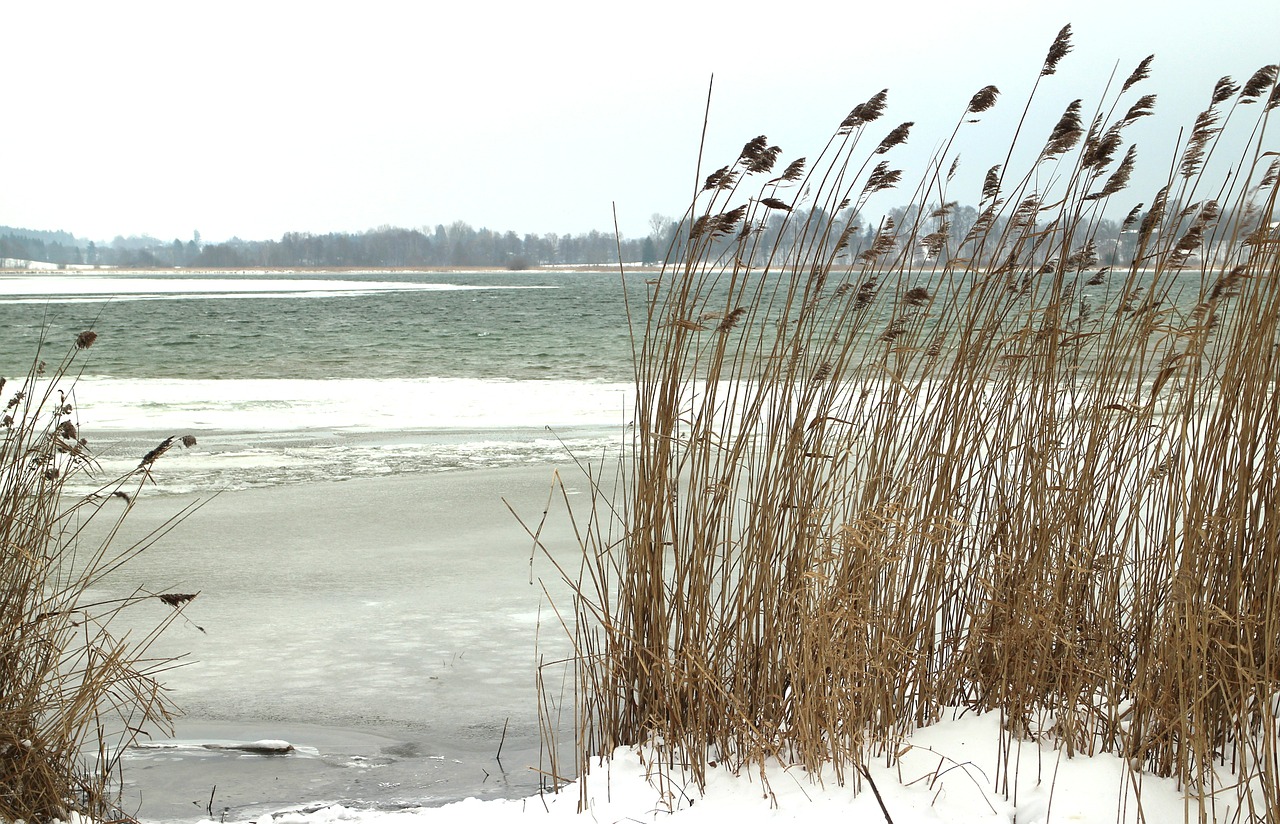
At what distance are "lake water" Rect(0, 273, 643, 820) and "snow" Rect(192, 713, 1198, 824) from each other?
13.5 inches

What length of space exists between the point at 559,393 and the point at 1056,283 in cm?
1111

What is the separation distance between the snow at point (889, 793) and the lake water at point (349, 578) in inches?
13.5

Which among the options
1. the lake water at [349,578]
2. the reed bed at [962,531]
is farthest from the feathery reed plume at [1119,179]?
the lake water at [349,578]

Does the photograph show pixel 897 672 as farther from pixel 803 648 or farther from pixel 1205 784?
pixel 1205 784

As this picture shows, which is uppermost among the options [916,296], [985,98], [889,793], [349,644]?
[985,98]

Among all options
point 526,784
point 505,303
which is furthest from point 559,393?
point 505,303

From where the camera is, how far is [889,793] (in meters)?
2.23

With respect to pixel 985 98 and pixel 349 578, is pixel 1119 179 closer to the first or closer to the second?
pixel 985 98

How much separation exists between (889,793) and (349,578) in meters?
3.18

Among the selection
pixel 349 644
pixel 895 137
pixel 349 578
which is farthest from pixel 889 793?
pixel 349 578

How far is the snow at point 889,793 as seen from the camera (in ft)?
6.97

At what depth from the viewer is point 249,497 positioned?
6.47 metres

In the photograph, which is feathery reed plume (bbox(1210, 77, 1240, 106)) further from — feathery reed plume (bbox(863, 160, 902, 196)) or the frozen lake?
the frozen lake

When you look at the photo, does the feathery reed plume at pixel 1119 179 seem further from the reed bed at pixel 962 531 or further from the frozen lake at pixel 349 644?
the frozen lake at pixel 349 644
